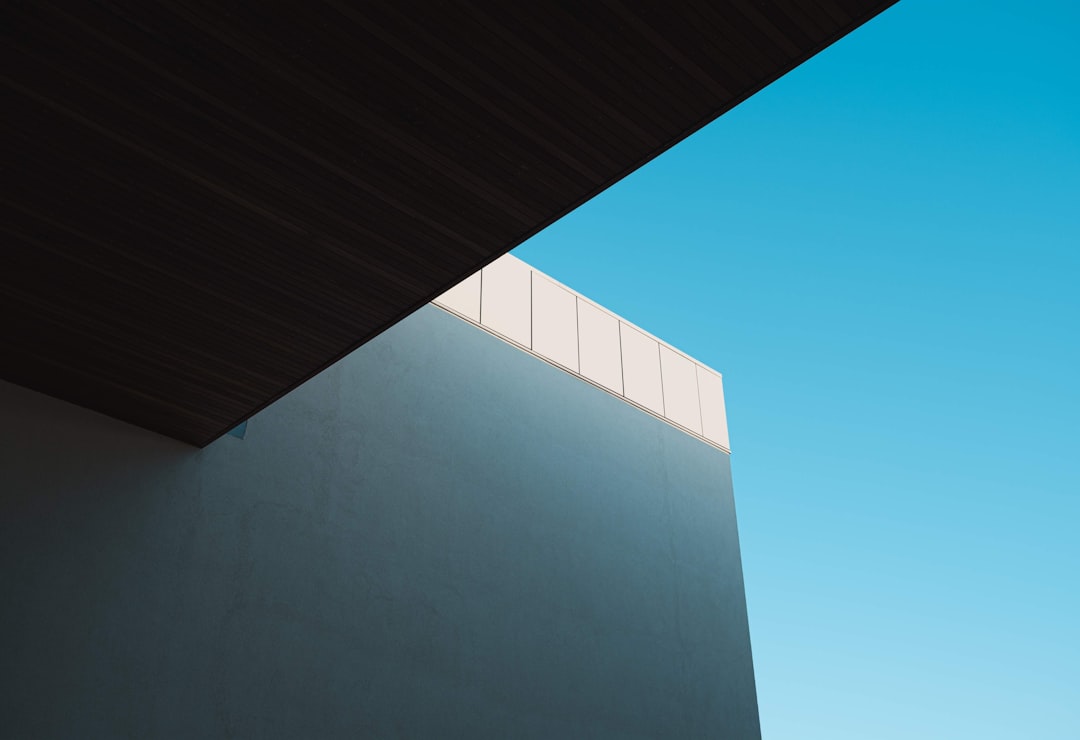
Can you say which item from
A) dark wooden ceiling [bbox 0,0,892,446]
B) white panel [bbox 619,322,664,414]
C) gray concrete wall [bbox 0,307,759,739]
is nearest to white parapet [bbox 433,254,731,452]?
white panel [bbox 619,322,664,414]

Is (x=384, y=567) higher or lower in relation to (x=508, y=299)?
lower

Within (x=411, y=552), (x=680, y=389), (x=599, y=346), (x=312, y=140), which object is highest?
(x=680, y=389)

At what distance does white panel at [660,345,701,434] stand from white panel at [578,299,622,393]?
92cm

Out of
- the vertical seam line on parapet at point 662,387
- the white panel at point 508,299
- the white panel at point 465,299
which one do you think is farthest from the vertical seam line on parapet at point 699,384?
the white panel at point 465,299

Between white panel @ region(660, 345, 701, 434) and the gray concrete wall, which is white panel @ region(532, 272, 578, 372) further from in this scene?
white panel @ region(660, 345, 701, 434)

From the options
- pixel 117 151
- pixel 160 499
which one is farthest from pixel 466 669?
pixel 117 151

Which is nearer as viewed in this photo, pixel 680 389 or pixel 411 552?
pixel 411 552

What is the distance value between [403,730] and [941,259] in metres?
16.8

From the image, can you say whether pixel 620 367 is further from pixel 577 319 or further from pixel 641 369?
pixel 577 319

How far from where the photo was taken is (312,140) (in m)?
4.17

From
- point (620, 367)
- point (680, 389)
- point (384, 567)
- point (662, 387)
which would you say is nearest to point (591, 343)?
point (620, 367)

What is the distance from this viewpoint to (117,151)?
4297 millimetres

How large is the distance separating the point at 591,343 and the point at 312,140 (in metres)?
6.90

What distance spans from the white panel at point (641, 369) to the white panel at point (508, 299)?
5.41 feet
